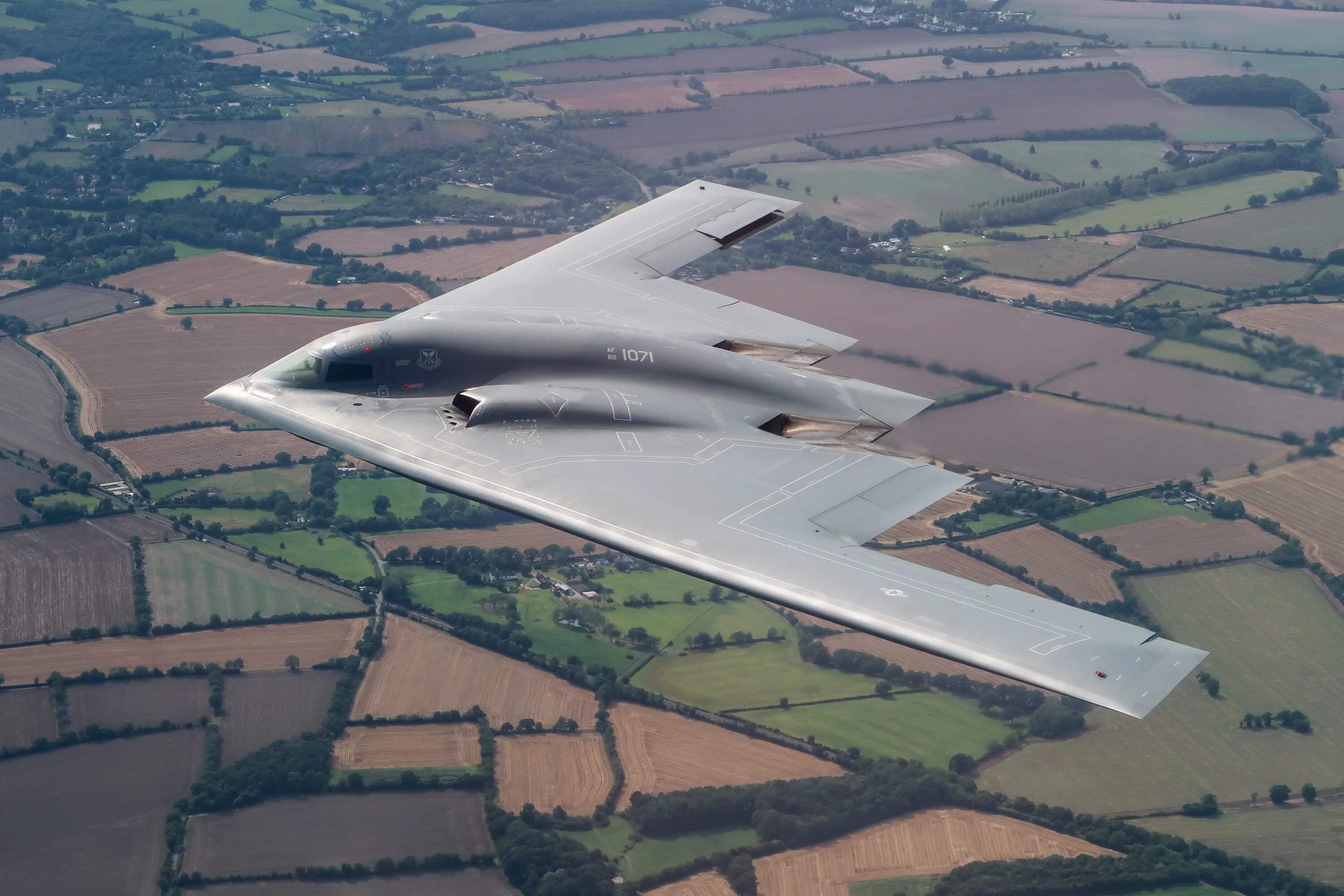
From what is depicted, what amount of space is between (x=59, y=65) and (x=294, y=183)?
51.9 metres

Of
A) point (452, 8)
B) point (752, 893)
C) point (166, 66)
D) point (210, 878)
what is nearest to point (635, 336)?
point (752, 893)

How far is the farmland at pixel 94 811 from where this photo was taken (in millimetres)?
55438

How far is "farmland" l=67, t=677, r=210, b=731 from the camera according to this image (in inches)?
2495

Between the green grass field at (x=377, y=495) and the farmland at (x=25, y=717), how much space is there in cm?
1930

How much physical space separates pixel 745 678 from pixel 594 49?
118467 millimetres

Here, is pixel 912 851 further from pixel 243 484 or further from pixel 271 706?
pixel 243 484

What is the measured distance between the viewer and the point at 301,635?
6794cm

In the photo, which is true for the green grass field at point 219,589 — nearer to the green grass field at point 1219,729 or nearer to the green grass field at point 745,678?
the green grass field at point 745,678

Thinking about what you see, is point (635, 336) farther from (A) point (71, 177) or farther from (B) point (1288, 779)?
(A) point (71, 177)

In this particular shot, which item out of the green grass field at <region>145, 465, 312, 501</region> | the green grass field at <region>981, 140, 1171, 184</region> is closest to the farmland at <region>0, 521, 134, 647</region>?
the green grass field at <region>145, 465, 312, 501</region>

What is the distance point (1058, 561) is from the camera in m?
69.6

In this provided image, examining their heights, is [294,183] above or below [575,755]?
above

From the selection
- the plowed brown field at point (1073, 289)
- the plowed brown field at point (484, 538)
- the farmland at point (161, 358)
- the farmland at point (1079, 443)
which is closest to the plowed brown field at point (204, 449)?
the farmland at point (161, 358)

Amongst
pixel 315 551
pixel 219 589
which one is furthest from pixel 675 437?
pixel 219 589
